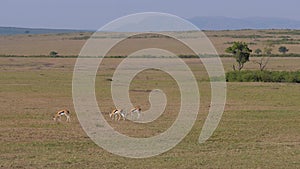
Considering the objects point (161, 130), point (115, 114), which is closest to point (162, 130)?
point (161, 130)

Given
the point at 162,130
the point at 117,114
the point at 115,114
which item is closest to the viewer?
the point at 162,130

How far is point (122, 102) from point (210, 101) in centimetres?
477

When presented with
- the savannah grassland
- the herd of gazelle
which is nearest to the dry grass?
the savannah grassland

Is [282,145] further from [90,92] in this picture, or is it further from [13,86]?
[13,86]

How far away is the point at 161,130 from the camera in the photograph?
76.6 ft

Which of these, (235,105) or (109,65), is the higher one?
(109,65)

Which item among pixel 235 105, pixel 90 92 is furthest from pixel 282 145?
pixel 90 92

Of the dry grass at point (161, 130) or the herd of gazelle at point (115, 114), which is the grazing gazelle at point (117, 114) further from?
the dry grass at point (161, 130)

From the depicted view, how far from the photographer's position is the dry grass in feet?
54.7

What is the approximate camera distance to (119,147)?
757 inches

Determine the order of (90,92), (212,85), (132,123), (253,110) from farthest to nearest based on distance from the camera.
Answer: (212,85), (90,92), (253,110), (132,123)

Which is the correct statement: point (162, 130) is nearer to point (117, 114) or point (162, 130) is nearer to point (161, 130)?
point (161, 130)

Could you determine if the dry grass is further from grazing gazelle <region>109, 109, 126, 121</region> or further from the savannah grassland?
grazing gazelle <region>109, 109, 126, 121</region>

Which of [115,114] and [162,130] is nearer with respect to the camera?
[162,130]
